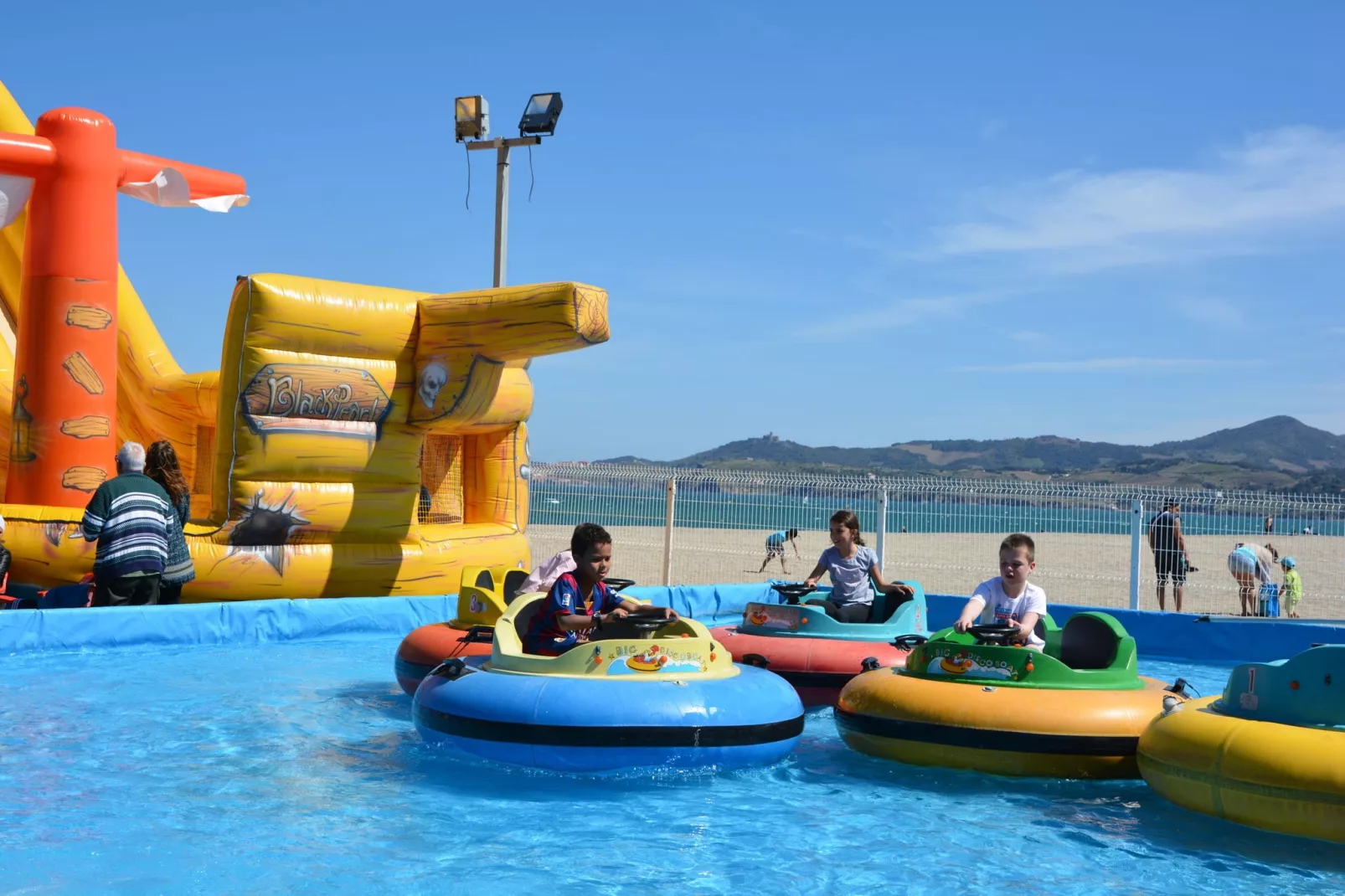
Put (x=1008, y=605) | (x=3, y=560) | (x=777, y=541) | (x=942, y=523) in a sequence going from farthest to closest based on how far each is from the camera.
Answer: (x=777, y=541) → (x=942, y=523) → (x=3, y=560) → (x=1008, y=605)

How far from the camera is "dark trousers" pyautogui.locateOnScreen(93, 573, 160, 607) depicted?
364 inches

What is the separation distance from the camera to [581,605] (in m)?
6.38

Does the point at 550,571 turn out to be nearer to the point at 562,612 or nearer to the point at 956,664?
the point at 562,612

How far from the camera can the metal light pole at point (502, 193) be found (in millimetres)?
15242

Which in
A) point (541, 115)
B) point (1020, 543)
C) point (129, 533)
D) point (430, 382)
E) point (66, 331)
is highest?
point (541, 115)

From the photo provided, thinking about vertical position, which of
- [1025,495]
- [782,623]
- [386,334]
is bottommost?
[782,623]

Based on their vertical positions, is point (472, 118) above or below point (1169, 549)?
above

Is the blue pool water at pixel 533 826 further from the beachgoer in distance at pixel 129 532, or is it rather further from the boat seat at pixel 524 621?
the beachgoer in distance at pixel 129 532

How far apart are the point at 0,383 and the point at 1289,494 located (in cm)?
1327

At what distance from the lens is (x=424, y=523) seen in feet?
43.5

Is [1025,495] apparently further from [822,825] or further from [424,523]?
[822,825]

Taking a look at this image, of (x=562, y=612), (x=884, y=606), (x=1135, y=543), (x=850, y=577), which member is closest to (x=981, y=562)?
(x=1135, y=543)

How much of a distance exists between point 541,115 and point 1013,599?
34.2 feet

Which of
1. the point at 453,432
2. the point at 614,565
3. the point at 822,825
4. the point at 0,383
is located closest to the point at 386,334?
the point at 453,432
